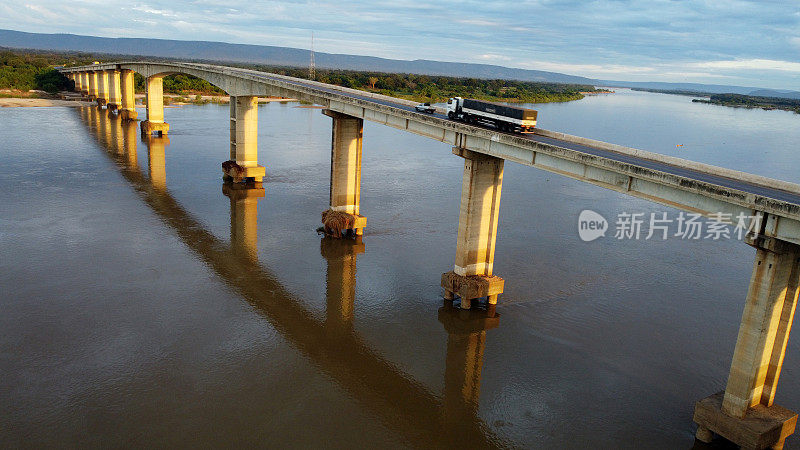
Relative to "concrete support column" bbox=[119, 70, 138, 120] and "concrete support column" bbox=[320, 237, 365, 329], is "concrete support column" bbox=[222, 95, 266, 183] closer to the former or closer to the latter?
"concrete support column" bbox=[320, 237, 365, 329]

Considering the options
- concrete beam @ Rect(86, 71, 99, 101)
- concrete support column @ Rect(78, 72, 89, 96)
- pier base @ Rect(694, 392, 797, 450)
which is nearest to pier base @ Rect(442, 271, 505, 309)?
pier base @ Rect(694, 392, 797, 450)

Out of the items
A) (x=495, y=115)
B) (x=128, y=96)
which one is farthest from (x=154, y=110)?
(x=495, y=115)

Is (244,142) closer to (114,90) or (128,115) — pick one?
(128,115)

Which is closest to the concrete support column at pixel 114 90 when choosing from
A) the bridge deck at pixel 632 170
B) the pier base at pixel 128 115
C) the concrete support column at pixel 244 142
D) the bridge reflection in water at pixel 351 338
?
the pier base at pixel 128 115

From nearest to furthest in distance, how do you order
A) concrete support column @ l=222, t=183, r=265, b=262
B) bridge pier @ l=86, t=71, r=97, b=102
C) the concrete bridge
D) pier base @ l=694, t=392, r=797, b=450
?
the concrete bridge
pier base @ l=694, t=392, r=797, b=450
concrete support column @ l=222, t=183, r=265, b=262
bridge pier @ l=86, t=71, r=97, b=102

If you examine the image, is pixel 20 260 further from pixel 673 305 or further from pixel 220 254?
pixel 673 305

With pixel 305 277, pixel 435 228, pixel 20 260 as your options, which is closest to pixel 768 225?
pixel 305 277
